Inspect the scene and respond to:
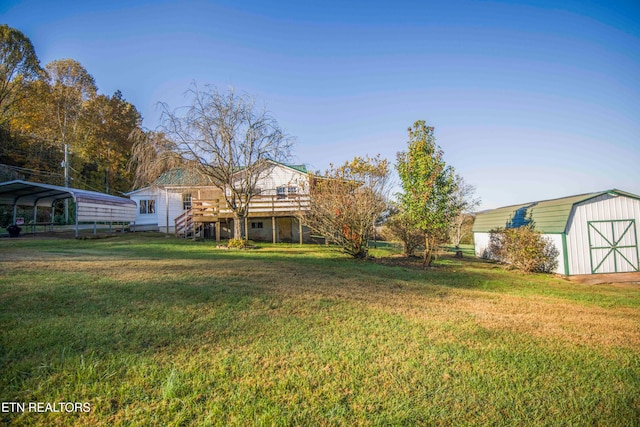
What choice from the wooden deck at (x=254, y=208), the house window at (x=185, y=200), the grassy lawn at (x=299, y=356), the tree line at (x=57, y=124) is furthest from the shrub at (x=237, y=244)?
the tree line at (x=57, y=124)

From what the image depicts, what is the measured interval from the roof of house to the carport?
23.6 m

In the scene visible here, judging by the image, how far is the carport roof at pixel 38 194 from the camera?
1603 cm

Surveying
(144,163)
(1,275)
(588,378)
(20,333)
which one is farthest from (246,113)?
(588,378)

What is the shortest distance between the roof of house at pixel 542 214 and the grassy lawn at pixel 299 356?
7093 millimetres

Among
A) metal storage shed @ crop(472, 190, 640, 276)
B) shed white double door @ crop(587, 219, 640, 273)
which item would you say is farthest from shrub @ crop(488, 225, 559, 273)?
shed white double door @ crop(587, 219, 640, 273)

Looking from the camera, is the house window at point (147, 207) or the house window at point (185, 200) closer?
the house window at point (185, 200)

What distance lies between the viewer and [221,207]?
17.8 meters

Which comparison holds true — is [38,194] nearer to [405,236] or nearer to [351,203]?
[351,203]

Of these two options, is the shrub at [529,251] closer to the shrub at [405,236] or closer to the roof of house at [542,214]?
the roof of house at [542,214]

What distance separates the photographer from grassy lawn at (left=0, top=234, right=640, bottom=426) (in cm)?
256

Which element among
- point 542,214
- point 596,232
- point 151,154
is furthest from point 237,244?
point 596,232

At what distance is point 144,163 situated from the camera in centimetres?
1339

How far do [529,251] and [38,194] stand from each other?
2698 cm

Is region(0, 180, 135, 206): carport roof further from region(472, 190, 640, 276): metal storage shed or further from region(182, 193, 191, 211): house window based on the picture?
region(472, 190, 640, 276): metal storage shed
